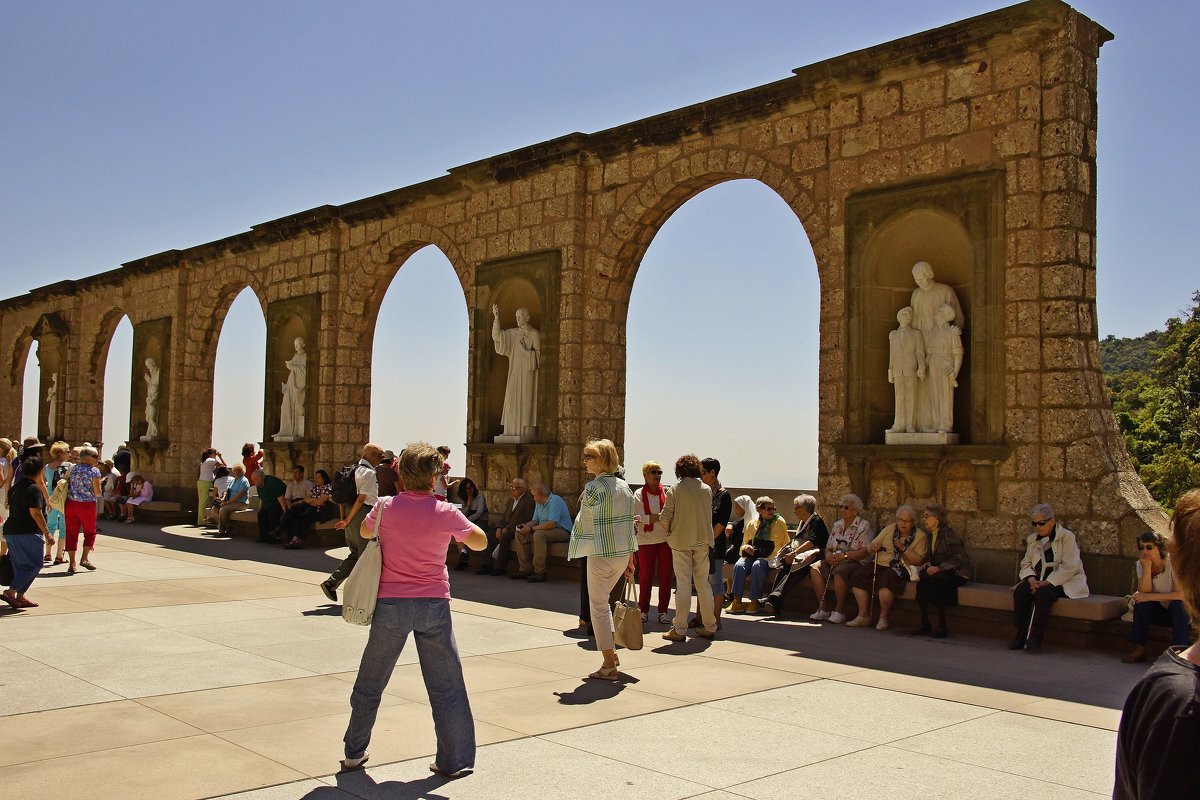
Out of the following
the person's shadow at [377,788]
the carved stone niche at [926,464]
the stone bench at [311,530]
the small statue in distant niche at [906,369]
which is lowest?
the person's shadow at [377,788]

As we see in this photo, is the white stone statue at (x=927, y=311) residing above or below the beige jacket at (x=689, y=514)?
above

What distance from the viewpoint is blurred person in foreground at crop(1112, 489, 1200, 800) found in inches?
68.7

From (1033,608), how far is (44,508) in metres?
7.87

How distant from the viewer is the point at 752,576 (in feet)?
32.3

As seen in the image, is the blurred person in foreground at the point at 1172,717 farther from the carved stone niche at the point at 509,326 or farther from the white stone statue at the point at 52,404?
the white stone statue at the point at 52,404

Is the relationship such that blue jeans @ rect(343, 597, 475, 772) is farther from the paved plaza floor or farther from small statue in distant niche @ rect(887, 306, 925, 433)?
small statue in distant niche @ rect(887, 306, 925, 433)

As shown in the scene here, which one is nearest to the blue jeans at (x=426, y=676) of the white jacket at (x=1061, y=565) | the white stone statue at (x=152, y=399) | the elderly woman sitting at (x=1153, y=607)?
the elderly woman sitting at (x=1153, y=607)

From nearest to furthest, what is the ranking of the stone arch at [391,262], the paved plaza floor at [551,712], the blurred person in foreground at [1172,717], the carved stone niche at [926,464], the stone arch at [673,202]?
1. the blurred person in foreground at [1172,717]
2. the paved plaza floor at [551,712]
3. the carved stone niche at [926,464]
4. the stone arch at [673,202]
5. the stone arch at [391,262]

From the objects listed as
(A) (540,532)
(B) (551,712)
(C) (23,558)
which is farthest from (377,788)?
(A) (540,532)

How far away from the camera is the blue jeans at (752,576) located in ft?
32.1

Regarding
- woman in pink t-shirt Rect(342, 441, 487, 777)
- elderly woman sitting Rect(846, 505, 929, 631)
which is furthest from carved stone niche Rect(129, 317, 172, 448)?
woman in pink t-shirt Rect(342, 441, 487, 777)

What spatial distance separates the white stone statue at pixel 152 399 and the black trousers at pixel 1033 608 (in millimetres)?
18256

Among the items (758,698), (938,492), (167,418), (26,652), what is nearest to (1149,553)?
(938,492)

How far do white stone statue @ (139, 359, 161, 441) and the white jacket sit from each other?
18177mm
